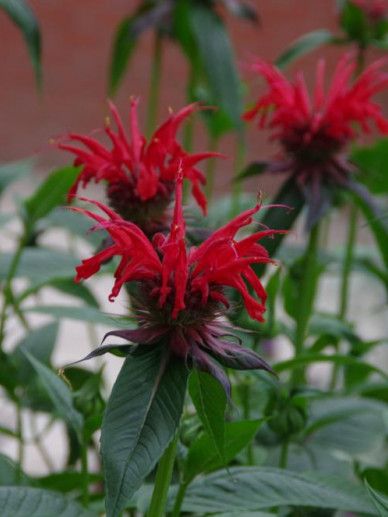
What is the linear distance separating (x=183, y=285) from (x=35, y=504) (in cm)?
13

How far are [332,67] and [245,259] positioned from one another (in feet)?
9.30

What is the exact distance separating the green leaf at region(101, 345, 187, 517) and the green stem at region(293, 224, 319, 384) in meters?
0.27

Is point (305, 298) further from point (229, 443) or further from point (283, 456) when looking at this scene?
point (229, 443)

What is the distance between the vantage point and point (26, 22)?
2.24ft

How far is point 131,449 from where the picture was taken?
1.30 feet

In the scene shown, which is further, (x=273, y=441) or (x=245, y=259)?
(x=273, y=441)

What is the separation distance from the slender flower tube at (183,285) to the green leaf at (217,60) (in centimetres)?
39

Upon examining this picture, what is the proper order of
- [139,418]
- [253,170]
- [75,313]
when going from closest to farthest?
[139,418], [75,313], [253,170]

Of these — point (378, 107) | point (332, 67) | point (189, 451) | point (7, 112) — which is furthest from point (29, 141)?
point (189, 451)

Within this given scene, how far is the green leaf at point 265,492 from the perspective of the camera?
1.61 ft

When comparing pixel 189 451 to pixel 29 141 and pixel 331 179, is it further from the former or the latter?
pixel 29 141

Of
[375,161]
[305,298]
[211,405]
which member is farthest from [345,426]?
[211,405]

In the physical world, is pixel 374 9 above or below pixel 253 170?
above

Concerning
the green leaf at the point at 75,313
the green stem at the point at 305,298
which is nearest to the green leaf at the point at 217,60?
the green stem at the point at 305,298
